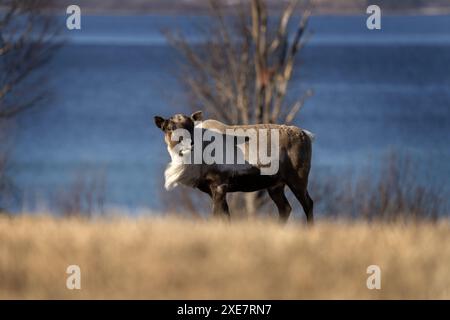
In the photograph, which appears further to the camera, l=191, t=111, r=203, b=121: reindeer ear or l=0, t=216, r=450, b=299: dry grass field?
l=191, t=111, r=203, b=121: reindeer ear

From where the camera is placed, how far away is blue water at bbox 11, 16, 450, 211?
56.9 metres

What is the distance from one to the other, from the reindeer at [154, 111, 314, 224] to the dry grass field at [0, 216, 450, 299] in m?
0.47

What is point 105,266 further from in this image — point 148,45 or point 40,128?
point 148,45

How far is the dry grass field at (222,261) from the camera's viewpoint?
8.80 m

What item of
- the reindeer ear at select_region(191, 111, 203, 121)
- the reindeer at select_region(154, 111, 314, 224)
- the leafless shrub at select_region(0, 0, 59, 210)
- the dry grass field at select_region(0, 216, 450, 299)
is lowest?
the dry grass field at select_region(0, 216, 450, 299)

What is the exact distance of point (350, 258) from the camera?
31.5 feet

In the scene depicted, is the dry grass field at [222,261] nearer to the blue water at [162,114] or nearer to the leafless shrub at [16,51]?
the blue water at [162,114]

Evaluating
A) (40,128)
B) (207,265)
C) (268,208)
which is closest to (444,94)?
(40,128)

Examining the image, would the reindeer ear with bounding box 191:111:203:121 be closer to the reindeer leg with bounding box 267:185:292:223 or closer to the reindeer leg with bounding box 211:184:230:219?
the reindeer leg with bounding box 211:184:230:219

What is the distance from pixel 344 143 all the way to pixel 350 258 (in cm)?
5692

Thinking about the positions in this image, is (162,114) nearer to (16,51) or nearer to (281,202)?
(16,51)

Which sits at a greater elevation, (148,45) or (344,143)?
(148,45)

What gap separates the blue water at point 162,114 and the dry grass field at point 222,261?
21444 mm

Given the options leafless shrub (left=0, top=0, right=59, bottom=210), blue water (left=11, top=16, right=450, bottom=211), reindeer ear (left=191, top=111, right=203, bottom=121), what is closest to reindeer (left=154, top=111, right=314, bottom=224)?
reindeer ear (left=191, top=111, right=203, bottom=121)
